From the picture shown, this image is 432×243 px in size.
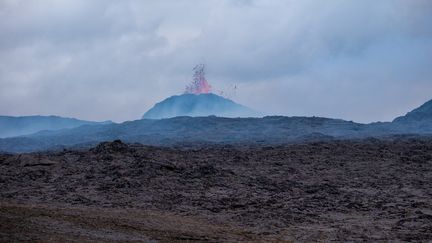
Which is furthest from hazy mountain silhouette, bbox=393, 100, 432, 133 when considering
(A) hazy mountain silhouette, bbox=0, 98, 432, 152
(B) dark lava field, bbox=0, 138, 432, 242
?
(B) dark lava field, bbox=0, 138, 432, 242

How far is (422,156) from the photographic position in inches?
1332

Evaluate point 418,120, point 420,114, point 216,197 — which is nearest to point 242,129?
point 418,120

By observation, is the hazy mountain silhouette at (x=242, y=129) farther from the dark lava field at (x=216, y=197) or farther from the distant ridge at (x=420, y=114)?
the dark lava field at (x=216, y=197)

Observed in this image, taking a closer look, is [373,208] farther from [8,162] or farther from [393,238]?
[8,162]

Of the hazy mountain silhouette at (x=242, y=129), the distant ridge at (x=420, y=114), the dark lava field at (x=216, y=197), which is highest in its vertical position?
the distant ridge at (x=420, y=114)

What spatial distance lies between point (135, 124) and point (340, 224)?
10634 centimetres

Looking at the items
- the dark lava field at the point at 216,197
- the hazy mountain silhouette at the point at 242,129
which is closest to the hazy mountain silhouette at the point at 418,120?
the hazy mountain silhouette at the point at 242,129

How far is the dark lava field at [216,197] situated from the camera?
50.9ft

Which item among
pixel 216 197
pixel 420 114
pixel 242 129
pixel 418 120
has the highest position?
pixel 420 114

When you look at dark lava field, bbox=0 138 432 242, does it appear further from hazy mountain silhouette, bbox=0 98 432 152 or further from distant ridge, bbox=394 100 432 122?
distant ridge, bbox=394 100 432 122

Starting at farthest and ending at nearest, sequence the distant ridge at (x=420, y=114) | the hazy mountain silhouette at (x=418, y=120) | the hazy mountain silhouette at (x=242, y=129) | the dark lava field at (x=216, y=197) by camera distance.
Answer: the distant ridge at (x=420, y=114) < the hazy mountain silhouette at (x=418, y=120) < the hazy mountain silhouette at (x=242, y=129) < the dark lava field at (x=216, y=197)

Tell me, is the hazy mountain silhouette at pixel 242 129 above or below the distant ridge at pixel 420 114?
below

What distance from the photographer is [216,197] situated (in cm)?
2259

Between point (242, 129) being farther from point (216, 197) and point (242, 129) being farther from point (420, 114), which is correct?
point (216, 197)
